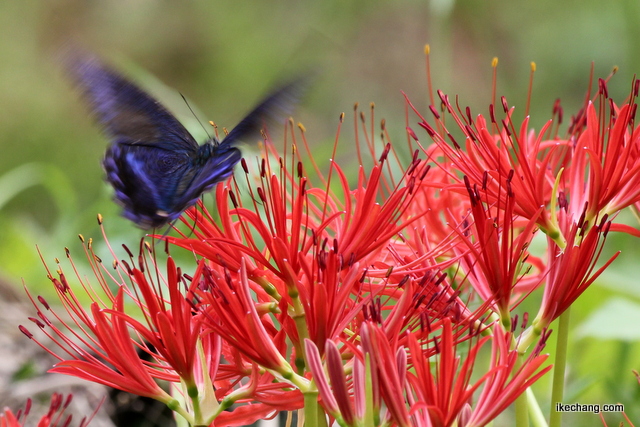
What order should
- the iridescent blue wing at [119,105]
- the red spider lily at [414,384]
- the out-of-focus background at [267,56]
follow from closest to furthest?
the red spider lily at [414,384] < the iridescent blue wing at [119,105] < the out-of-focus background at [267,56]

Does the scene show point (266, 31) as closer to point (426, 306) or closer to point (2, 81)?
point (2, 81)

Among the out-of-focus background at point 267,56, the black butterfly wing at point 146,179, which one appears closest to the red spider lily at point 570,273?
the black butterfly wing at point 146,179

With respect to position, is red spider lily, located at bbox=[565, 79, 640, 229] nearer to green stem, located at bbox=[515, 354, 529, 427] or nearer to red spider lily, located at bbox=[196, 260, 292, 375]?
green stem, located at bbox=[515, 354, 529, 427]

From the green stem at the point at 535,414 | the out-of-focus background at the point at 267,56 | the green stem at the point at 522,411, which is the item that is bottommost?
the green stem at the point at 522,411

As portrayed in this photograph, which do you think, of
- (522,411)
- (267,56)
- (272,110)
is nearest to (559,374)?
(522,411)

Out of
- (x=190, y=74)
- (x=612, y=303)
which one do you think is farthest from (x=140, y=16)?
(x=612, y=303)

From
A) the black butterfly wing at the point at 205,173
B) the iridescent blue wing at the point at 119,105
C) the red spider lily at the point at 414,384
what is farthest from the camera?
the iridescent blue wing at the point at 119,105

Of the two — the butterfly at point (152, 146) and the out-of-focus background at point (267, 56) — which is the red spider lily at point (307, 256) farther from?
the out-of-focus background at point (267, 56)
